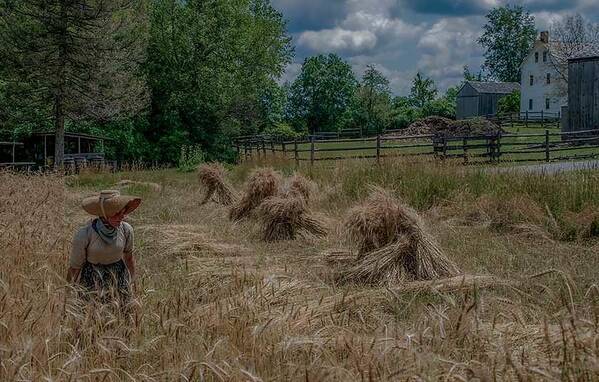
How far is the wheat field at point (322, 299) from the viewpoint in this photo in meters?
3.03

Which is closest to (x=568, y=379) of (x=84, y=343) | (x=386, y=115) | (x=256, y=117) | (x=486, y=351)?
(x=486, y=351)

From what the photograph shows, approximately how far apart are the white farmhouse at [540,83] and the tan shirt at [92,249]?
2230 inches

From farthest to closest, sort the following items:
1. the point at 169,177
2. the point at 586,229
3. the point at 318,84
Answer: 1. the point at 318,84
2. the point at 169,177
3. the point at 586,229

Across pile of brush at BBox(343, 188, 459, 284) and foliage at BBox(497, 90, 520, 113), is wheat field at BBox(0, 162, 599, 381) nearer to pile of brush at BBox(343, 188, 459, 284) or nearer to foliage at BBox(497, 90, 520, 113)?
pile of brush at BBox(343, 188, 459, 284)

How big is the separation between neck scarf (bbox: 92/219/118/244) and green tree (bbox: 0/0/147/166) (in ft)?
77.2

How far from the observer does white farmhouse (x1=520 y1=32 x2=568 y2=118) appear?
5780 cm

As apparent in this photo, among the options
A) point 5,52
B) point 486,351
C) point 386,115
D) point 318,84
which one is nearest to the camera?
point 486,351

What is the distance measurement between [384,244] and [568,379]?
4.48 meters

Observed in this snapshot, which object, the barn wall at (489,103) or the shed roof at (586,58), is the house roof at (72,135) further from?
the barn wall at (489,103)

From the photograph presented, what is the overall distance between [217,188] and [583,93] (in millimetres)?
23319

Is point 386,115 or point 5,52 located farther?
point 386,115

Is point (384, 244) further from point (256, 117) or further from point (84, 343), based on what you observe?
point (256, 117)

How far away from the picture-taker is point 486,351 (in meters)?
3.51

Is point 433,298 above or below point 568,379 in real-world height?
below
